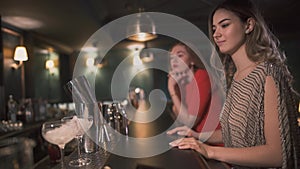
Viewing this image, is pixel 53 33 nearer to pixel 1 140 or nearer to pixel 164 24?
pixel 164 24

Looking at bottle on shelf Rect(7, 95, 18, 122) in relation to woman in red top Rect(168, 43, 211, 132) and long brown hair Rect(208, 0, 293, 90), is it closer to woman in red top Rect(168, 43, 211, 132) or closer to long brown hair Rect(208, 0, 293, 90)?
woman in red top Rect(168, 43, 211, 132)

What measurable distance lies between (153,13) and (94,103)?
2935 millimetres

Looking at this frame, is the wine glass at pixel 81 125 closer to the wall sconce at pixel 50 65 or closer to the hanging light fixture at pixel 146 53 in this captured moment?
the wall sconce at pixel 50 65

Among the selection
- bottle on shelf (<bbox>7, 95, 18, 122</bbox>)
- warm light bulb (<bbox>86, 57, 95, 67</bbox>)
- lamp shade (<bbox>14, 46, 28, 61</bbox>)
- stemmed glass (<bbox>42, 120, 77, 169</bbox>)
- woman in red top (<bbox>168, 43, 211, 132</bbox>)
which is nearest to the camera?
stemmed glass (<bbox>42, 120, 77, 169</bbox>)

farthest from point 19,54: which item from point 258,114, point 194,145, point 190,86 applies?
point 258,114

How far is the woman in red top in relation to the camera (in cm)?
190

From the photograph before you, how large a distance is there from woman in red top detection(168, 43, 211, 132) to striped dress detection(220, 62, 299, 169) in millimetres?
742

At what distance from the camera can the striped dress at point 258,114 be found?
1.00m

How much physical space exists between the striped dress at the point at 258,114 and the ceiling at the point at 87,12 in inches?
70.6

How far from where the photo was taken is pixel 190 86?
6.89 ft

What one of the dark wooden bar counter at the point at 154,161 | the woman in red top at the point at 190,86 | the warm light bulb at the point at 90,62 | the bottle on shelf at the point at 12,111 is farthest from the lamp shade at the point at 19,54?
the dark wooden bar counter at the point at 154,161

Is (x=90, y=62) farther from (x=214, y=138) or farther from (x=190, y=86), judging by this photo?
(x=214, y=138)

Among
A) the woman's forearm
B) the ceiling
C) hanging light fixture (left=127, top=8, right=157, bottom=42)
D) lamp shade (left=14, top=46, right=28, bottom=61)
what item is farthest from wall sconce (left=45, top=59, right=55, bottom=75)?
the woman's forearm

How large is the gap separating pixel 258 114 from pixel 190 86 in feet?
3.55
